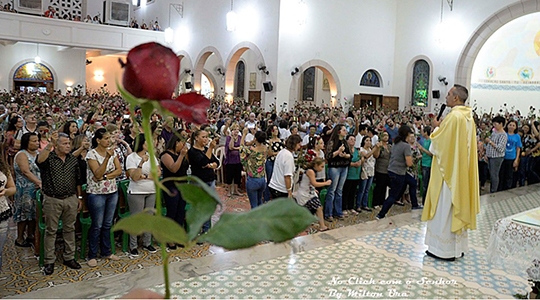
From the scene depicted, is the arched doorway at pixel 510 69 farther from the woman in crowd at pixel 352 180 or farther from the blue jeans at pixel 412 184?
the woman in crowd at pixel 352 180

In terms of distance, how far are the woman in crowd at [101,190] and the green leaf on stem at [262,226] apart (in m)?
4.48

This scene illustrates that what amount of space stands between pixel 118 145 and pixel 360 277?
405cm

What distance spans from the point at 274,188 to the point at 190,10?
1811 cm

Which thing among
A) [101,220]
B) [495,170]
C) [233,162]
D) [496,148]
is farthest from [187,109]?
[495,170]

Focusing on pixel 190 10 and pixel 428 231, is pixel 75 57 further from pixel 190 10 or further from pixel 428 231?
pixel 428 231

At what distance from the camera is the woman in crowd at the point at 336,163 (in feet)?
22.6

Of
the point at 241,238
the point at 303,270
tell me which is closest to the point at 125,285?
the point at 303,270

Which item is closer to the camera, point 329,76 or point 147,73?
point 147,73

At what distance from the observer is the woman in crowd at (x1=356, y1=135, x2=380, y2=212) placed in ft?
24.6

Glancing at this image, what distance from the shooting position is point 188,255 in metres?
5.39

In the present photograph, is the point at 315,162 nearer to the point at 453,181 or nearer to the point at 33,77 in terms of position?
the point at 453,181

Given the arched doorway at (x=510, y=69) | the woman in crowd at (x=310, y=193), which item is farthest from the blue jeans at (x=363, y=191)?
the arched doorway at (x=510, y=69)

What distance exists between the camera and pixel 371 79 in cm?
1970

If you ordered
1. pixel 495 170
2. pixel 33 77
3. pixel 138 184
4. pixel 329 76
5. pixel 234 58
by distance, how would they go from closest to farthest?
pixel 138 184 < pixel 495 170 < pixel 329 76 < pixel 234 58 < pixel 33 77
